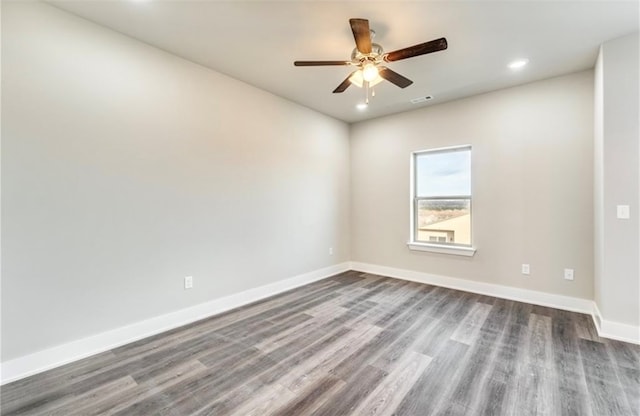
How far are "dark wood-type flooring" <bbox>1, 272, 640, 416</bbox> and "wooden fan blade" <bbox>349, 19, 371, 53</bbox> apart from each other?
250 cm

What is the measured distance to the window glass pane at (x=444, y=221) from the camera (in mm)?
A: 4195

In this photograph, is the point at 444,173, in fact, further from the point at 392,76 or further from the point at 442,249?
the point at 392,76

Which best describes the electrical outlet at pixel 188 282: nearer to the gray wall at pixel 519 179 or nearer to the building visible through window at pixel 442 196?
the gray wall at pixel 519 179

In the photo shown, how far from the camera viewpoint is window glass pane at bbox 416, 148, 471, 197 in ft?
13.8

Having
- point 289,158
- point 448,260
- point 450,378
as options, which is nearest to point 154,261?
point 289,158

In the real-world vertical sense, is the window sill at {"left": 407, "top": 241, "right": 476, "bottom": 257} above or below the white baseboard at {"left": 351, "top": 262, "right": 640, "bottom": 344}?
above

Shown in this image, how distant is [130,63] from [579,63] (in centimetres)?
461

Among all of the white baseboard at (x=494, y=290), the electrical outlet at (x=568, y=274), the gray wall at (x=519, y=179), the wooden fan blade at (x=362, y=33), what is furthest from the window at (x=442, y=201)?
the wooden fan blade at (x=362, y=33)

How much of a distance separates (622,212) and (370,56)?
269 centimetres

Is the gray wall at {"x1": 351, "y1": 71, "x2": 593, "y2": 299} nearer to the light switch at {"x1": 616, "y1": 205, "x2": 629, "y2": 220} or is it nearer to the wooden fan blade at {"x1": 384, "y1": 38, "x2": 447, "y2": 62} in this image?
the light switch at {"x1": 616, "y1": 205, "x2": 629, "y2": 220}

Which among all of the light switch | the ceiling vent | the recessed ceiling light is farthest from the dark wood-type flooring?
the ceiling vent

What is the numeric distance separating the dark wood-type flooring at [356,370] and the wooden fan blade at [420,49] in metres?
2.42

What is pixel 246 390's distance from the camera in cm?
195

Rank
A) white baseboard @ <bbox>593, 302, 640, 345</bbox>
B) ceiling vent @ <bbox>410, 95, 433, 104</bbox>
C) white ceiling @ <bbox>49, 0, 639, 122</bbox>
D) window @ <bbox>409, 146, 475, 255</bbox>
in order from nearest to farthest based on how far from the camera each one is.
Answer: white ceiling @ <bbox>49, 0, 639, 122</bbox>
white baseboard @ <bbox>593, 302, 640, 345</bbox>
ceiling vent @ <bbox>410, 95, 433, 104</bbox>
window @ <bbox>409, 146, 475, 255</bbox>
